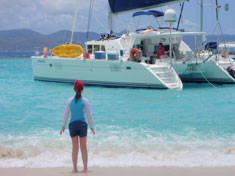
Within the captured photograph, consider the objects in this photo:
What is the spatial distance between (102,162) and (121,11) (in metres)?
12.6

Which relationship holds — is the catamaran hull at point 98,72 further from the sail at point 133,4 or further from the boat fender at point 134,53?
the sail at point 133,4

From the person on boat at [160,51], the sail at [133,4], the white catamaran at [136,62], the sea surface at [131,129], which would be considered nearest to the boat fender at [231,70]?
the white catamaran at [136,62]

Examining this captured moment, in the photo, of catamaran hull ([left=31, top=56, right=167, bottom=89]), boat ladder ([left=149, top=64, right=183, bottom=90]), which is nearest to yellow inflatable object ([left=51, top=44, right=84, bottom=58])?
catamaran hull ([left=31, top=56, right=167, bottom=89])

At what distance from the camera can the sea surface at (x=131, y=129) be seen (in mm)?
5874

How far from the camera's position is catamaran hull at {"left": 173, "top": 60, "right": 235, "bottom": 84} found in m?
15.5

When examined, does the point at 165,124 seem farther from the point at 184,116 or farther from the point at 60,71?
the point at 60,71

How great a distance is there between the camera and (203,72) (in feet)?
54.7

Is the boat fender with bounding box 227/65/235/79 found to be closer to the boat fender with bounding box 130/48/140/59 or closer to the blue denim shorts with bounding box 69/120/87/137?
the boat fender with bounding box 130/48/140/59

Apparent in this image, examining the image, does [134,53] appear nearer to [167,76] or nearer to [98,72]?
[167,76]

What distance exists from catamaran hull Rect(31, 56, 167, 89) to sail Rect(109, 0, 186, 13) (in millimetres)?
3304

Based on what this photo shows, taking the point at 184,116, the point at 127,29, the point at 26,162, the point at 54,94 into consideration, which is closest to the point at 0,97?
the point at 54,94

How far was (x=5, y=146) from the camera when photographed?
6684mm

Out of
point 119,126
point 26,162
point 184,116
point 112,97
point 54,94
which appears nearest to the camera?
point 26,162
